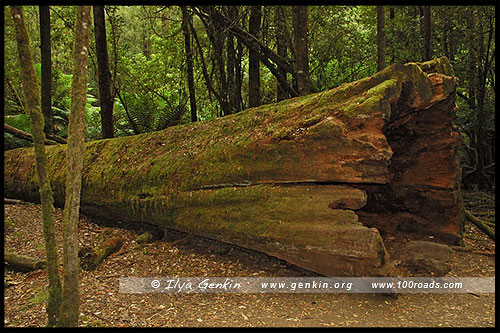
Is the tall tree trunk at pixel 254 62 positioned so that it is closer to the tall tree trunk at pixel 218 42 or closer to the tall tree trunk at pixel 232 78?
the tall tree trunk at pixel 232 78

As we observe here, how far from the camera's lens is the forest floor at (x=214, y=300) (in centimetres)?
340

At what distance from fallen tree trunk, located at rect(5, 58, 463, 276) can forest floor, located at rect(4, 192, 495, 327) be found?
0.39 m

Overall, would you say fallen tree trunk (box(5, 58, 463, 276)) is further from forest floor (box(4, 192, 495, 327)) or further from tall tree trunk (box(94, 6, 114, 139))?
tall tree trunk (box(94, 6, 114, 139))

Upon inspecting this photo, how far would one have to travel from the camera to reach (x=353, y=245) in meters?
3.53

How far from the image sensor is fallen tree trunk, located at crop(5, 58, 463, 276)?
3.73m

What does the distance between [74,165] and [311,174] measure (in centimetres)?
244

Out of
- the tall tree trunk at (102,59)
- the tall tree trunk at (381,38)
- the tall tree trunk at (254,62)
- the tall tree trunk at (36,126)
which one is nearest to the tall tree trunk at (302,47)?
the tall tree trunk at (381,38)

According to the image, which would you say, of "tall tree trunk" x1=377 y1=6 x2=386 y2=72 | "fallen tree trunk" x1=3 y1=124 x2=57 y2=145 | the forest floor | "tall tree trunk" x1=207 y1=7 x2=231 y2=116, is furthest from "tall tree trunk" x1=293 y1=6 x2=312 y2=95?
"fallen tree trunk" x1=3 y1=124 x2=57 y2=145

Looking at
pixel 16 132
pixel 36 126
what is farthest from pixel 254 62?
pixel 36 126

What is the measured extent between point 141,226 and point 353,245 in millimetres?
3733

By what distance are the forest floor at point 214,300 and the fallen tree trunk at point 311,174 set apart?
392mm

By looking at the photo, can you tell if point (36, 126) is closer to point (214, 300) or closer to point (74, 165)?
point (74, 165)

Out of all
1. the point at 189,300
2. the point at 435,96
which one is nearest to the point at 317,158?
the point at 435,96

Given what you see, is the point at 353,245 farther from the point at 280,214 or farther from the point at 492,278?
the point at 492,278
